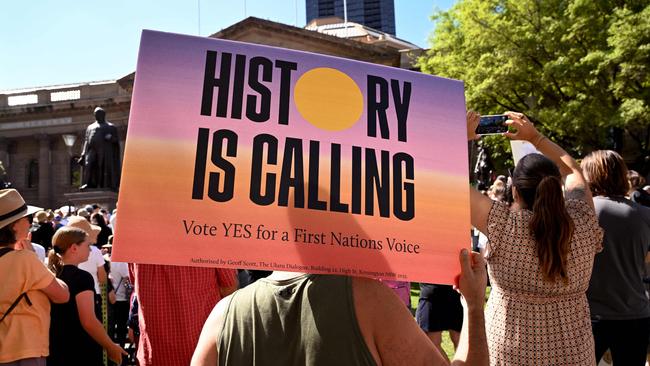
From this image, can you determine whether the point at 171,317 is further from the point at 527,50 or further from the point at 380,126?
the point at 527,50

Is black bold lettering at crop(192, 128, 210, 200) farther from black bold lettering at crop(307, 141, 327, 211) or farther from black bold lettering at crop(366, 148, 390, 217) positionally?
black bold lettering at crop(366, 148, 390, 217)

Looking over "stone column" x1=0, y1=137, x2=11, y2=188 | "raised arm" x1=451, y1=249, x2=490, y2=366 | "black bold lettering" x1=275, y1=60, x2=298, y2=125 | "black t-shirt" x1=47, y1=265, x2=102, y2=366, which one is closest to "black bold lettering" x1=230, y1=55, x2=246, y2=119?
"black bold lettering" x1=275, y1=60, x2=298, y2=125

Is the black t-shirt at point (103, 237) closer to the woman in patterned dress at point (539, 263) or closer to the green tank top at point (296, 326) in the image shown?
the woman in patterned dress at point (539, 263)

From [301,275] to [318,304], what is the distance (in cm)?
14

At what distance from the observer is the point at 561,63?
21219 millimetres

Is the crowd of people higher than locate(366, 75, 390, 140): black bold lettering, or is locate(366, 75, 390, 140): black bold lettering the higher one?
locate(366, 75, 390, 140): black bold lettering

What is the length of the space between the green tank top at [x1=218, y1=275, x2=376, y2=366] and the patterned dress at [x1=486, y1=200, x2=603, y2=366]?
4.33 feet

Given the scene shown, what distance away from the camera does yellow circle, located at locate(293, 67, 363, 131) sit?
72.6 inches

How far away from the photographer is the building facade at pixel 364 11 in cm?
14325

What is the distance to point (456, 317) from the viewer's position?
5695mm

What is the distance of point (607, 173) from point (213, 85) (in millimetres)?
2882

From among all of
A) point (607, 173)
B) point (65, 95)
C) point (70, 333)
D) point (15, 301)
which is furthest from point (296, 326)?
point (65, 95)

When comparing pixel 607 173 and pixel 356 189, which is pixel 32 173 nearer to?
pixel 607 173

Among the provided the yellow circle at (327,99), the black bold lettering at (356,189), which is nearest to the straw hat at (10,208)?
the yellow circle at (327,99)
